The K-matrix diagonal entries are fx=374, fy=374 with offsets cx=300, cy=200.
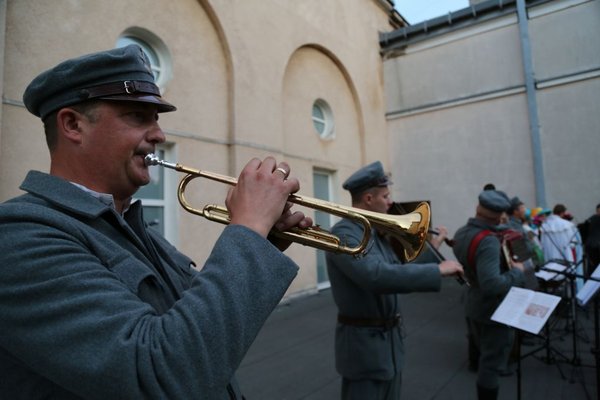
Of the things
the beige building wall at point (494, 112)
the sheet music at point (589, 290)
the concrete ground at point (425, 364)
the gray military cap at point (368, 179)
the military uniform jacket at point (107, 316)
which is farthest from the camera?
the beige building wall at point (494, 112)

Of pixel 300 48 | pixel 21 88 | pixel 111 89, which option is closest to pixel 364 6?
pixel 300 48

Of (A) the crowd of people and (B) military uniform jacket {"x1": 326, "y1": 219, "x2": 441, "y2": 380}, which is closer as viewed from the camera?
(A) the crowd of people

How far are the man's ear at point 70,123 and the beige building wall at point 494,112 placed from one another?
10706 millimetres

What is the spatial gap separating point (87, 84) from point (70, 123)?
131mm

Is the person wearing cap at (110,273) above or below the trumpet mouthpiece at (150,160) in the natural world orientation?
below

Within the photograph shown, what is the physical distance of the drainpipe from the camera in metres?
9.46

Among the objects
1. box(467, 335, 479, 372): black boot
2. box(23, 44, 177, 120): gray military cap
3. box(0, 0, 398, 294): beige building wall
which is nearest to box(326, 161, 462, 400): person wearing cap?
box(23, 44, 177, 120): gray military cap

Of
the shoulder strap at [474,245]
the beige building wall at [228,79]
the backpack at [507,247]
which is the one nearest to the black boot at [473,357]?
the backpack at [507,247]

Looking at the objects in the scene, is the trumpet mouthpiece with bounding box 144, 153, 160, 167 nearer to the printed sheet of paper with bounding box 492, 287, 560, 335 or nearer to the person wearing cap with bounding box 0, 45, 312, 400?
the person wearing cap with bounding box 0, 45, 312, 400

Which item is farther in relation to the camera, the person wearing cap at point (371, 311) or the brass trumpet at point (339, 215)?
the person wearing cap at point (371, 311)

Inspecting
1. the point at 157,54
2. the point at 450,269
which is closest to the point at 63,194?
the point at 450,269

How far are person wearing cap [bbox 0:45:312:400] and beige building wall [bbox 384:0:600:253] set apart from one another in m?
10.5

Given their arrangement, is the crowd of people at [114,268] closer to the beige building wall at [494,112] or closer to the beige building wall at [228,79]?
the beige building wall at [228,79]

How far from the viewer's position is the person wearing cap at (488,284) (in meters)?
3.37
